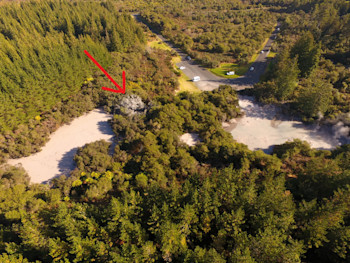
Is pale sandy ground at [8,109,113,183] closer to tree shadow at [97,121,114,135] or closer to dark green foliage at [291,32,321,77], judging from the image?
tree shadow at [97,121,114,135]

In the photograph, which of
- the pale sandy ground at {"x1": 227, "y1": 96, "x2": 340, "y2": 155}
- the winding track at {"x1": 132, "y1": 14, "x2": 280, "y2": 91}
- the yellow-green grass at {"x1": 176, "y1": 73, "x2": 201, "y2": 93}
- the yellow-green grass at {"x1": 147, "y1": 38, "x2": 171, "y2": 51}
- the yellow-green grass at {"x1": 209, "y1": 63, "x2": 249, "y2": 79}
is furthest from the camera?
the yellow-green grass at {"x1": 147, "y1": 38, "x2": 171, "y2": 51}

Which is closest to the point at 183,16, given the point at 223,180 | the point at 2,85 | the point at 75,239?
the point at 2,85

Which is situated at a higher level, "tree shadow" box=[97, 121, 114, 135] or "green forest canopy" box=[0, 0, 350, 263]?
"green forest canopy" box=[0, 0, 350, 263]

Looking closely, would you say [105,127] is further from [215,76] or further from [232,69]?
[232,69]

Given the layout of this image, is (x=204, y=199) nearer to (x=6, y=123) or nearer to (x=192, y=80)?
(x=6, y=123)

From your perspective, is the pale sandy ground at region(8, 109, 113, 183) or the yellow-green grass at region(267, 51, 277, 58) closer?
the pale sandy ground at region(8, 109, 113, 183)

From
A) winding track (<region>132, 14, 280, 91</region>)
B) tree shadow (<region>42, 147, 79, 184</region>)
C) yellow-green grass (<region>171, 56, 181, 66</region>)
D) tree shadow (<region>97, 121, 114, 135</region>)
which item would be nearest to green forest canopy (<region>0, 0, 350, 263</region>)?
tree shadow (<region>97, 121, 114, 135</region>)

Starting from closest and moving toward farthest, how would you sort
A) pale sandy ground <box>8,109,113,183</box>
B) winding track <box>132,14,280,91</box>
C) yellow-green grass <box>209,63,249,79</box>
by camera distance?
pale sandy ground <box>8,109,113,183</box>
winding track <box>132,14,280,91</box>
yellow-green grass <box>209,63,249,79</box>
